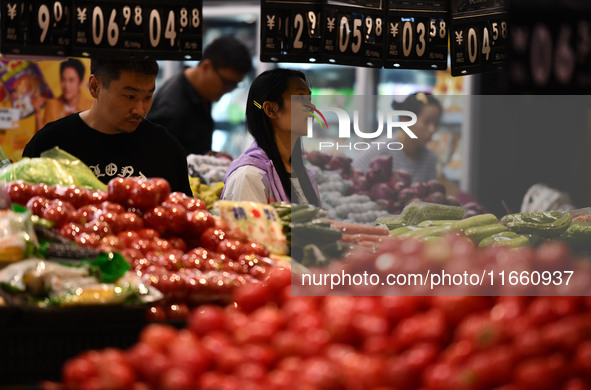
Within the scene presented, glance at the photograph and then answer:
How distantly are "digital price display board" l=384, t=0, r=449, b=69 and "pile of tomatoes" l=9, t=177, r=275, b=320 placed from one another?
1927 millimetres

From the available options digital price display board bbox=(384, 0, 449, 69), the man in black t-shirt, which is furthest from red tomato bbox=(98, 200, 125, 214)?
digital price display board bbox=(384, 0, 449, 69)

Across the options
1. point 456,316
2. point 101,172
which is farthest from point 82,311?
point 101,172

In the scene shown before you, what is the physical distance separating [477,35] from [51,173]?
267 centimetres

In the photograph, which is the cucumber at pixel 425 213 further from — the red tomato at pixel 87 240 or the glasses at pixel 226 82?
the glasses at pixel 226 82

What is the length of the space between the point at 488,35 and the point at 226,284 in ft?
9.57

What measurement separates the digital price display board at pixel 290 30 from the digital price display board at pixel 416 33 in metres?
0.49

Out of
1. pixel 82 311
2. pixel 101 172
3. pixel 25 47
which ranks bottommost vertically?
pixel 82 311

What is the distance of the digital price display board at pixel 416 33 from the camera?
14.8 ft

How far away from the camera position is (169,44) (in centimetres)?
396

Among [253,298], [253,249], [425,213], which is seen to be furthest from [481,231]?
[253,298]

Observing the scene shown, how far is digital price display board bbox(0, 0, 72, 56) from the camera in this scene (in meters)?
3.71

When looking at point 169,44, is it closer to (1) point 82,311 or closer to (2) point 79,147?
(2) point 79,147

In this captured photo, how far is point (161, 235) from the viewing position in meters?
2.91

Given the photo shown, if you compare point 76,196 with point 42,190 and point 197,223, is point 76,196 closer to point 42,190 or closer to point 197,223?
point 42,190
